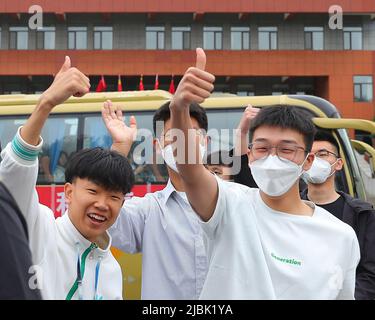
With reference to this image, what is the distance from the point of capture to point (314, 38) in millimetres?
21312

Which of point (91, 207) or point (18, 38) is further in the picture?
point (18, 38)

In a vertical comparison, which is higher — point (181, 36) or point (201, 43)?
point (181, 36)

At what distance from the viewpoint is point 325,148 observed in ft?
11.2

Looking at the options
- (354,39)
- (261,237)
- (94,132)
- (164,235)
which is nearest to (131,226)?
(164,235)

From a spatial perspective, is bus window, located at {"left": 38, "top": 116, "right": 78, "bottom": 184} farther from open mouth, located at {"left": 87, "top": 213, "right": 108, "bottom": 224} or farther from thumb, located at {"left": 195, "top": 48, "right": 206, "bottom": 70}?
thumb, located at {"left": 195, "top": 48, "right": 206, "bottom": 70}

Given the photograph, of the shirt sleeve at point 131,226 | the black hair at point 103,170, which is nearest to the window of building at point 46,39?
the shirt sleeve at point 131,226

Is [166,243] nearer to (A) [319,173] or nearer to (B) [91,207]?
(B) [91,207]

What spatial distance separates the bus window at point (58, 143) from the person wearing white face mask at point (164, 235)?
359 centimetres

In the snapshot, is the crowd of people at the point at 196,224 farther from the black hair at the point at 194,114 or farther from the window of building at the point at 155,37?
the window of building at the point at 155,37

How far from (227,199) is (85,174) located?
1.98ft

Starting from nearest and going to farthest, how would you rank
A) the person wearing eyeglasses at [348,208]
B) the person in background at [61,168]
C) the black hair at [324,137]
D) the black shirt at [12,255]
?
the black shirt at [12,255]
the person wearing eyeglasses at [348,208]
the black hair at [324,137]
the person in background at [61,168]

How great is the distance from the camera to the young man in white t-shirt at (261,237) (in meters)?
1.61

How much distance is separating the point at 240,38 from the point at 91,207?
2096 centimetres
